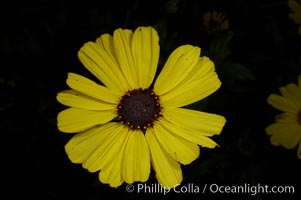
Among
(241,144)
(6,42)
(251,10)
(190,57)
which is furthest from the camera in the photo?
(251,10)

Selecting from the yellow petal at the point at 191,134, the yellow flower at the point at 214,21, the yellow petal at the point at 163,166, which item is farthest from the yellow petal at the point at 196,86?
the yellow flower at the point at 214,21

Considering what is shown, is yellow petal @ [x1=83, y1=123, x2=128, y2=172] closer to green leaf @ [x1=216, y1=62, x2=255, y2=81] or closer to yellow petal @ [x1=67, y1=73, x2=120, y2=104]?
yellow petal @ [x1=67, y1=73, x2=120, y2=104]

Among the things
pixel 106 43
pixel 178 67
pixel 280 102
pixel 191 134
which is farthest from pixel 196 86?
pixel 280 102

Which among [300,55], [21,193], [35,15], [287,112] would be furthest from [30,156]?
[300,55]

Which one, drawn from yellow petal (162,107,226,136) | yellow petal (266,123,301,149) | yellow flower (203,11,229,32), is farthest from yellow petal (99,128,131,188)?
yellow flower (203,11,229,32)

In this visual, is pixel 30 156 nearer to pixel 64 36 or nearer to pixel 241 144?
pixel 64 36

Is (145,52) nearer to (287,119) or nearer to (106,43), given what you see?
(106,43)
